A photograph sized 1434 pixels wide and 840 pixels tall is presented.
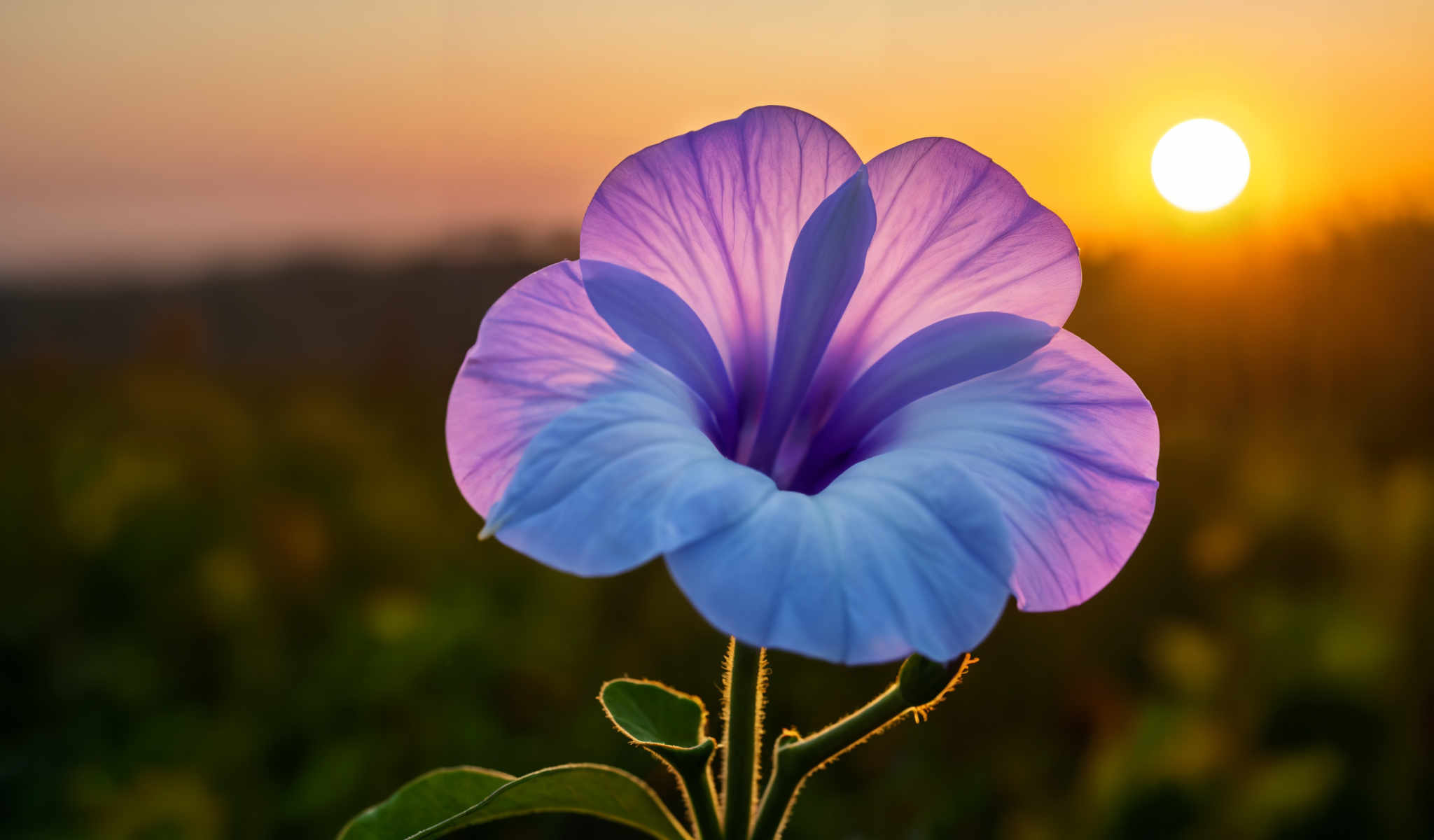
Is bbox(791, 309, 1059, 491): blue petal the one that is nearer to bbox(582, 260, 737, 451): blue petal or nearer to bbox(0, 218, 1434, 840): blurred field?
bbox(582, 260, 737, 451): blue petal

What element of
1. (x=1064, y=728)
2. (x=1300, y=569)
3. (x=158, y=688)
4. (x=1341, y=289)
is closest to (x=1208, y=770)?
(x=1064, y=728)

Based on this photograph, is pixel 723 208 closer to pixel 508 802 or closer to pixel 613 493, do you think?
pixel 613 493

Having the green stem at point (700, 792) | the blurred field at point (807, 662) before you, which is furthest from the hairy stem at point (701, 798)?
the blurred field at point (807, 662)

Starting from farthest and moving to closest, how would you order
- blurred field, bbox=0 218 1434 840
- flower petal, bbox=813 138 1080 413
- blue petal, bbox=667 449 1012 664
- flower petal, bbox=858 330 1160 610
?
blurred field, bbox=0 218 1434 840 → flower petal, bbox=813 138 1080 413 → flower petal, bbox=858 330 1160 610 → blue petal, bbox=667 449 1012 664

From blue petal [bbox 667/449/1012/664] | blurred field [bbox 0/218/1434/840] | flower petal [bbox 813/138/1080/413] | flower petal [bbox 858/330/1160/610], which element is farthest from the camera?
blurred field [bbox 0/218/1434/840]

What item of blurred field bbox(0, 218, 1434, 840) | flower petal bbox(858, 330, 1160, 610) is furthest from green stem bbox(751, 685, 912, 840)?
blurred field bbox(0, 218, 1434, 840)

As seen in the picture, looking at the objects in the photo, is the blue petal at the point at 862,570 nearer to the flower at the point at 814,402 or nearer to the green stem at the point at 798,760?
the flower at the point at 814,402

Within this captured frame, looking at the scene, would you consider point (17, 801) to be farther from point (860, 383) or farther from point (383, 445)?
point (860, 383)
